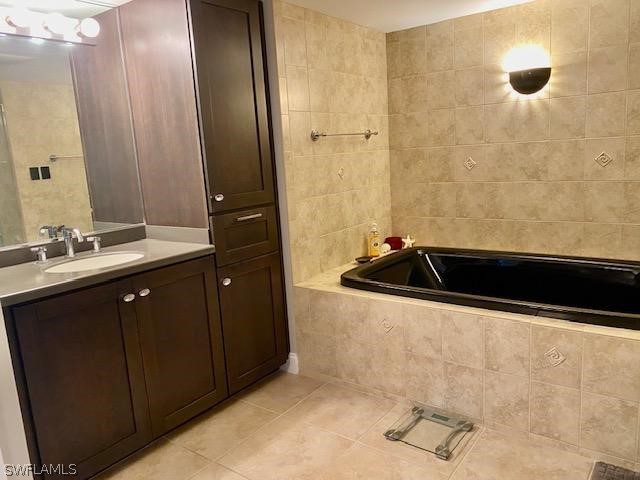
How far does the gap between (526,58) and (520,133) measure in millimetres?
414

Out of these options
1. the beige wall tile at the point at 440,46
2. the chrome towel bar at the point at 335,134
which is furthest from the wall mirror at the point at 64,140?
the beige wall tile at the point at 440,46

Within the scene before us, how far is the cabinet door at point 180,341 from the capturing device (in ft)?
6.76

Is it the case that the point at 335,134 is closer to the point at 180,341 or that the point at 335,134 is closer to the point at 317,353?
the point at 317,353

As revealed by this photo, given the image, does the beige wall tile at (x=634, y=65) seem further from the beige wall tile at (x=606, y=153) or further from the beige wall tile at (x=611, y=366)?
the beige wall tile at (x=611, y=366)

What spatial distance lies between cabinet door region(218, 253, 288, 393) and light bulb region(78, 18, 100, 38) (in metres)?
1.31

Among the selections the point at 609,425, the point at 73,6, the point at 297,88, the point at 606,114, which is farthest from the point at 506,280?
the point at 73,6

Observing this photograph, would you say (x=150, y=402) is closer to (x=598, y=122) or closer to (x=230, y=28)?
(x=230, y=28)

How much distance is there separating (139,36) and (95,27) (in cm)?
23

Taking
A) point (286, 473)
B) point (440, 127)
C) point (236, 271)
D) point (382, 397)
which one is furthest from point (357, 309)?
point (440, 127)

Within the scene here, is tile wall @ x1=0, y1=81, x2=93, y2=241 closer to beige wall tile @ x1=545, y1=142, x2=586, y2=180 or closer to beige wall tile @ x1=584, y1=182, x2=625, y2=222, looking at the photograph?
beige wall tile @ x1=545, y1=142, x2=586, y2=180

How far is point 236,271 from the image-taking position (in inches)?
96.0

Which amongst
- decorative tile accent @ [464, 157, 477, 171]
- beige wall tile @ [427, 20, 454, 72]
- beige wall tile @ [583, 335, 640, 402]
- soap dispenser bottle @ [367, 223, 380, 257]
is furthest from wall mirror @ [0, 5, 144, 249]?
beige wall tile @ [583, 335, 640, 402]

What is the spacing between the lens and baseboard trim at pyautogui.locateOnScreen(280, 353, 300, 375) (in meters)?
2.81

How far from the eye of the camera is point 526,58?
2748 millimetres
